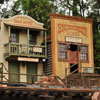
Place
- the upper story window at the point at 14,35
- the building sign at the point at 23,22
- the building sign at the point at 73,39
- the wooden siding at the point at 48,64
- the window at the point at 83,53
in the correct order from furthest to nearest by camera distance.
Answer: the window at the point at 83,53 < the building sign at the point at 73,39 < the upper story window at the point at 14,35 < the wooden siding at the point at 48,64 < the building sign at the point at 23,22

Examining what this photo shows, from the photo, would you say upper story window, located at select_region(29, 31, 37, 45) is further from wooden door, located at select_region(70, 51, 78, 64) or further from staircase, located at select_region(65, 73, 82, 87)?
staircase, located at select_region(65, 73, 82, 87)

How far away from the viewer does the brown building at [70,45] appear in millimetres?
32031

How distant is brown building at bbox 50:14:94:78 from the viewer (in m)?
32.0

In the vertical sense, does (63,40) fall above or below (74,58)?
above

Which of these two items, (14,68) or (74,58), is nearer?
(14,68)

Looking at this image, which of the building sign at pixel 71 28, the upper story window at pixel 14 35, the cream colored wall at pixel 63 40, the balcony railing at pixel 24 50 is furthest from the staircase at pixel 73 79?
the upper story window at pixel 14 35

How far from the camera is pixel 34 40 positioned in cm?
3391

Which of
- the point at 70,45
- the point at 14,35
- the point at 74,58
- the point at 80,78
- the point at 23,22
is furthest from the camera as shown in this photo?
the point at 70,45

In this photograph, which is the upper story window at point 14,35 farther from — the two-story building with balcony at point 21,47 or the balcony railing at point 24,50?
the balcony railing at point 24,50

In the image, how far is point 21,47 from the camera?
3131 centimetres

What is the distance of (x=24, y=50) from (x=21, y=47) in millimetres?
387

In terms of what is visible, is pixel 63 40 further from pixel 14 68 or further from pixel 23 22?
pixel 14 68

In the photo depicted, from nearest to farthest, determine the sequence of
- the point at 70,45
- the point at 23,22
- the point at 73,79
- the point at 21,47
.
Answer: the point at 73,79
the point at 21,47
the point at 23,22
the point at 70,45

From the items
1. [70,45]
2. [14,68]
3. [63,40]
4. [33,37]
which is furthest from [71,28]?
[14,68]
